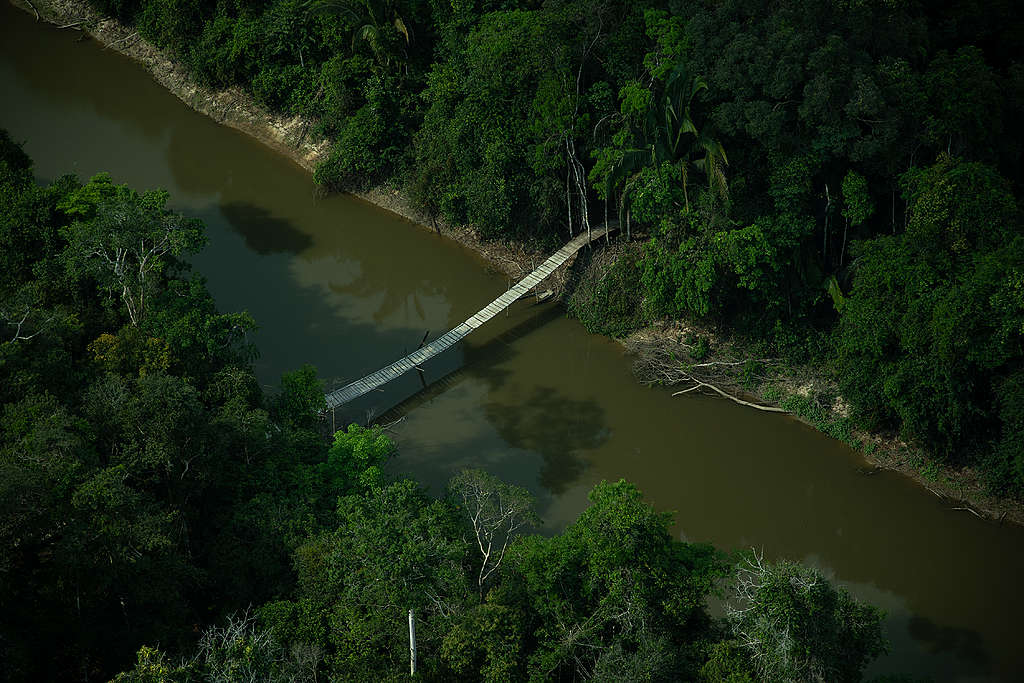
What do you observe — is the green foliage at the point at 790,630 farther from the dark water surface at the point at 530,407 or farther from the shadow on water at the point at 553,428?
the shadow on water at the point at 553,428

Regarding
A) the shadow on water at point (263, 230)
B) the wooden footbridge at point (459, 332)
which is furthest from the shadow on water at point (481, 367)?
the shadow on water at point (263, 230)

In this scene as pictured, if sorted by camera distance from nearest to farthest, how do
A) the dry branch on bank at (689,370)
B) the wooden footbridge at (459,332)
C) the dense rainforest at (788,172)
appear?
the dense rainforest at (788,172) → the wooden footbridge at (459,332) → the dry branch on bank at (689,370)

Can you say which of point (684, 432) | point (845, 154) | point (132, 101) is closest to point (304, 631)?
point (684, 432)

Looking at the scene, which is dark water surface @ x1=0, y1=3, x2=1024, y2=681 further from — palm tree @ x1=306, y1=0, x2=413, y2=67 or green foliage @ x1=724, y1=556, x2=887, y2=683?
green foliage @ x1=724, y1=556, x2=887, y2=683

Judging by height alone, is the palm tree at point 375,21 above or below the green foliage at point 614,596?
above

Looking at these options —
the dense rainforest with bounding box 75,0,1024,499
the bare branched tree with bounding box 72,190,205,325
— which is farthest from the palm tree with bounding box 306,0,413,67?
the bare branched tree with bounding box 72,190,205,325

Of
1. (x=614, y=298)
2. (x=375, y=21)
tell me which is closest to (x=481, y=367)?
(x=614, y=298)

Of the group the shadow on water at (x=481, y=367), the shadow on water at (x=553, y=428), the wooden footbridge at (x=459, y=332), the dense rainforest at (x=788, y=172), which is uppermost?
the dense rainforest at (x=788, y=172)
